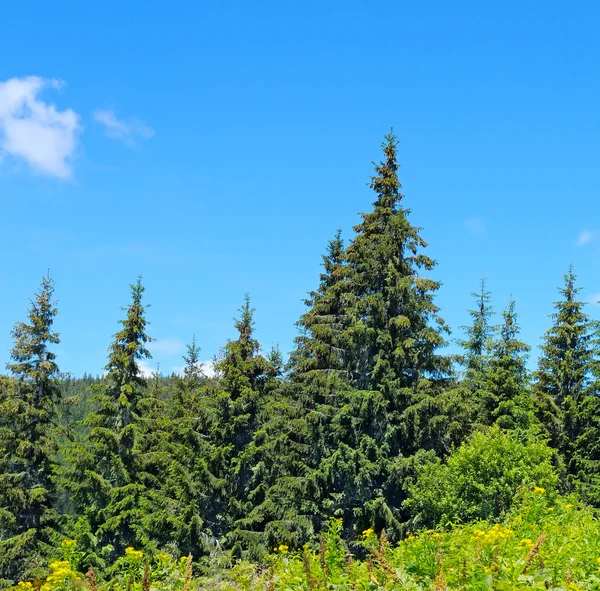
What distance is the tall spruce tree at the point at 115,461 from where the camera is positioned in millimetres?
23938

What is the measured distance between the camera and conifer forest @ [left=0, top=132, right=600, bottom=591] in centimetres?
1942

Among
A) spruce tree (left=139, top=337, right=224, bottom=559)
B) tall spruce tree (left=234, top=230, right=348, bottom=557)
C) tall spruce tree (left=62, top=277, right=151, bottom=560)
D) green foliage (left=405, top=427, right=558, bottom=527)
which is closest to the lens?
green foliage (left=405, top=427, right=558, bottom=527)

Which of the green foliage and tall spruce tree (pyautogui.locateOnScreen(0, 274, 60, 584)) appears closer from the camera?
the green foliage

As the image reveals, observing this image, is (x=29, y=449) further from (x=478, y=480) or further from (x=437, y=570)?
(x=437, y=570)

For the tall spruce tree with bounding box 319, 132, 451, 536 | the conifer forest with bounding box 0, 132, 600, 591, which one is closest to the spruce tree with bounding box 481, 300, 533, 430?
the conifer forest with bounding box 0, 132, 600, 591

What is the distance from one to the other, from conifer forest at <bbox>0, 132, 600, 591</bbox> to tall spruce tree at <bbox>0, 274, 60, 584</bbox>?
3.0 inches

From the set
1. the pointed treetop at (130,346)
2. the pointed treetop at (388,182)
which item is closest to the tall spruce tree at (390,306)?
the pointed treetop at (388,182)

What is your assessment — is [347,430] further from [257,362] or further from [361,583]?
[361,583]

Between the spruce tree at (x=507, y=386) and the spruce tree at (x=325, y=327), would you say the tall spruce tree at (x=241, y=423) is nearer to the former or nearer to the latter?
the spruce tree at (x=325, y=327)

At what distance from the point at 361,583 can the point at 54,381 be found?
84.1 ft

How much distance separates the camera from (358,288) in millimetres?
22750

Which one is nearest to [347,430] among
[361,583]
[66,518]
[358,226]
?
[358,226]

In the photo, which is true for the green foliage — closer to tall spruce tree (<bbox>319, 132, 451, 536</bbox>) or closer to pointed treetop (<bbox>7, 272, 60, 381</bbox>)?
tall spruce tree (<bbox>319, 132, 451, 536</bbox>)

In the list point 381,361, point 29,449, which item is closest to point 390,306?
point 381,361
